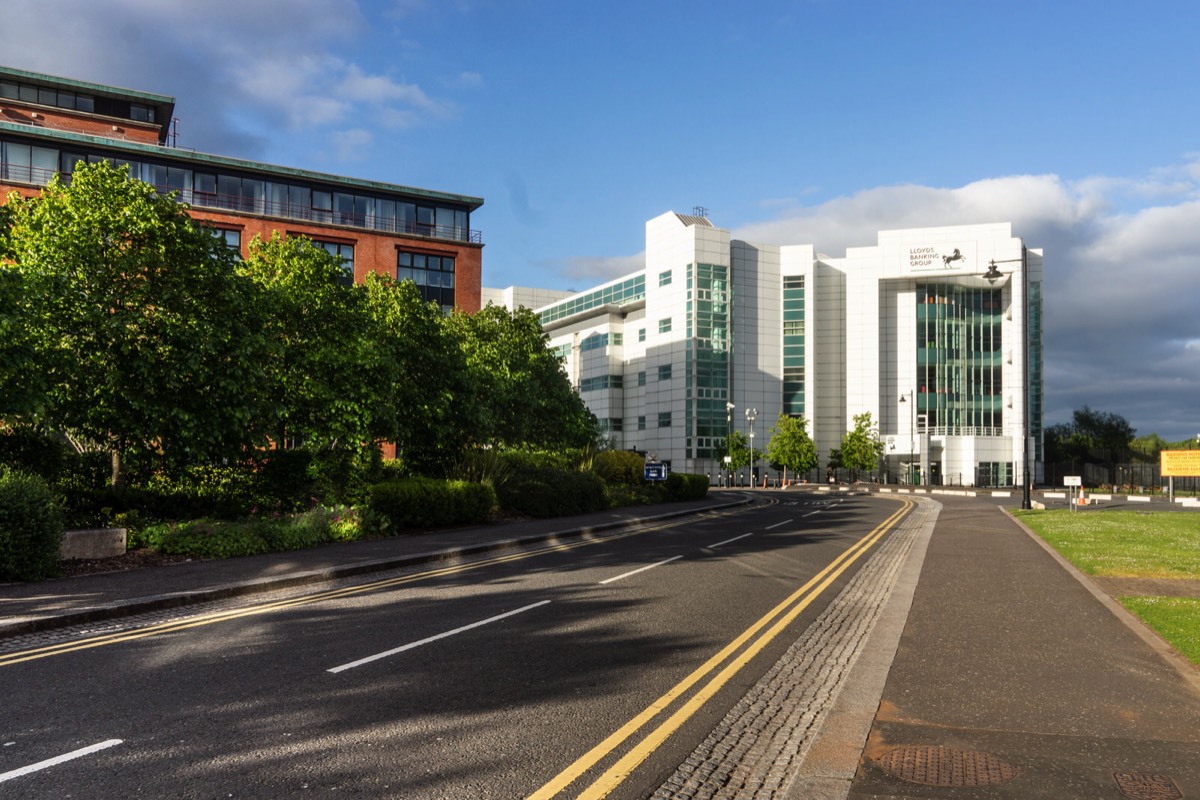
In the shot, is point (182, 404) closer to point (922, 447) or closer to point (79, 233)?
point (79, 233)

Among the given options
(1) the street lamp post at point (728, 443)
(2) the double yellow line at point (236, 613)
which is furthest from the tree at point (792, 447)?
(2) the double yellow line at point (236, 613)

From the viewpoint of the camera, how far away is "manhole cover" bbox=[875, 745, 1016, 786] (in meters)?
4.84

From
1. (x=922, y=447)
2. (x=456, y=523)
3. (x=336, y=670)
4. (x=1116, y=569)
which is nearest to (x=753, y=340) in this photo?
(x=922, y=447)

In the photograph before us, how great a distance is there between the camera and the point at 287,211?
4928 centimetres

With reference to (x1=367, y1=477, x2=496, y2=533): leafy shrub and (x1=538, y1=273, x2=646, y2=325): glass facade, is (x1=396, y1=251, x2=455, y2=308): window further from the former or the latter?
(x1=538, y1=273, x2=646, y2=325): glass facade

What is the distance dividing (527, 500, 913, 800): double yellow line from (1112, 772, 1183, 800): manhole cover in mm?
2748

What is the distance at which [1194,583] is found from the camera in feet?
40.2

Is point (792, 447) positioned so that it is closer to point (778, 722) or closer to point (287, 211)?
point (287, 211)

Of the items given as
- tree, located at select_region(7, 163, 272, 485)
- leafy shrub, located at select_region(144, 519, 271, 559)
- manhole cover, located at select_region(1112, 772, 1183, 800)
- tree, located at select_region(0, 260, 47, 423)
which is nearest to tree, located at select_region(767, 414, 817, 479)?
tree, located at select_region(7, 163, 272, 485)

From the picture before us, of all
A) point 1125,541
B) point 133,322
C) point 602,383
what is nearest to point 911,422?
point 602,383

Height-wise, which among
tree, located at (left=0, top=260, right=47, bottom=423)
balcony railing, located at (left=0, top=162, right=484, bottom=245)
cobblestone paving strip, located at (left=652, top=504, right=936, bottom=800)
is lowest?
cobblestone paving strip, located at (left=652, top=504, right=936, bottom=800)

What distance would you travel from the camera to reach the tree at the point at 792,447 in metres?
79.1

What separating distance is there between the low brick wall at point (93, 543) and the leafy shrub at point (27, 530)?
4.51 feet

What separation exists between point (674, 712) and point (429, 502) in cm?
1585
